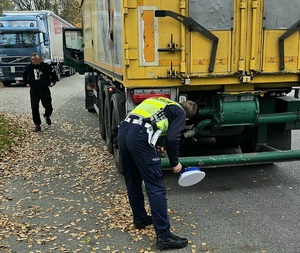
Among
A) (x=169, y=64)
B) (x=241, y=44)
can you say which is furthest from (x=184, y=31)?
(x=241, y=44)

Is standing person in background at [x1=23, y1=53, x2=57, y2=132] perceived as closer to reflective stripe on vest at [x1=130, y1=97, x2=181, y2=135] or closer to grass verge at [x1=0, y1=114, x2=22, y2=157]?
grass verge at [x1=0, y1=114, x2=22, y2=157]

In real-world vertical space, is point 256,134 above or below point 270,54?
below

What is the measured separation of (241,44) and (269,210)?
2122 millimetres

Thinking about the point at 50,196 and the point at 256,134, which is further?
the point at 256,134

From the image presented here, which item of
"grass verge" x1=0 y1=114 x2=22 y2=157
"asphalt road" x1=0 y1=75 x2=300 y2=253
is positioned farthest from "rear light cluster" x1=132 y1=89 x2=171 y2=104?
"grass verge" x1=0 y1=114 x2=22 y2=157

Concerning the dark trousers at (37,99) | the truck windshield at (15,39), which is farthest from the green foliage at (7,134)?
the truck windshield at (15,39)

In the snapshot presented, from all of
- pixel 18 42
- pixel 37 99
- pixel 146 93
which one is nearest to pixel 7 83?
pixel 18 42

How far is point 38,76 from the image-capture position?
9.54 meters

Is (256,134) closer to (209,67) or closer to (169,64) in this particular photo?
(209,67)

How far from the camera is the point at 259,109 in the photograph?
570 cm

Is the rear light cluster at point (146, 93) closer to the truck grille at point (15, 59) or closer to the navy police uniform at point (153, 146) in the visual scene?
the navy police uniform at point (153, 146)

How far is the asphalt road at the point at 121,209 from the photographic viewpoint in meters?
4.11

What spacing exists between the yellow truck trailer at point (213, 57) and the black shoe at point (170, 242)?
4.19ft

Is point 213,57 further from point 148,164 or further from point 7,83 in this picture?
point 7,83
